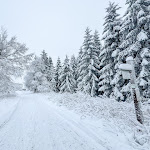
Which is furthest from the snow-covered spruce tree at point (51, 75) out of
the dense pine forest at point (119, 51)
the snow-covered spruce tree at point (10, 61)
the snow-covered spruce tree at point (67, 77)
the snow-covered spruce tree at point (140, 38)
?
the snow-covered spruce tree at point (140, 38)

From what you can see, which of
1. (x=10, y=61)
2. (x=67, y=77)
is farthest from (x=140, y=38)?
(x=67, y=77)

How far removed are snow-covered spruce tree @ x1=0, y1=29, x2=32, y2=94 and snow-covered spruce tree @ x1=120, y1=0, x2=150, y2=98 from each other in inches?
647

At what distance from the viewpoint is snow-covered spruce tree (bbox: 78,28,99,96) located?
64.5 feet

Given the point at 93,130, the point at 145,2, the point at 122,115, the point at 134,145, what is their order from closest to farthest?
1. the point at 134,145
2. the point at 93,130
3. the point at 122,115
4. the point at 145,2

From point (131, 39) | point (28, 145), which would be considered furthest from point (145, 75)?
point (28, 145)

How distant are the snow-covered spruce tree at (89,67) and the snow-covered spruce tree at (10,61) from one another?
410 inches

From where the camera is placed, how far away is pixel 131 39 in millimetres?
11367

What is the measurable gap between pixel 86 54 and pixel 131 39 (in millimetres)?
10128

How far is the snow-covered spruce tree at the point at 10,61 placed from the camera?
17378mm

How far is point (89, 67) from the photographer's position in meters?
19.8

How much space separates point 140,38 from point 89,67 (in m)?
10.5

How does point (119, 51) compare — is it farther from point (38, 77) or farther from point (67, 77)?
point (38, 77)

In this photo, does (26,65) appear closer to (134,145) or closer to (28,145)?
(28,145)

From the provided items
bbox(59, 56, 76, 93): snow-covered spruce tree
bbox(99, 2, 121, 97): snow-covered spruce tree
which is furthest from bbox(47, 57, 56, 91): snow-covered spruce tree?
bbox(99, 2, 121, 97): snow-covered spruce tree
